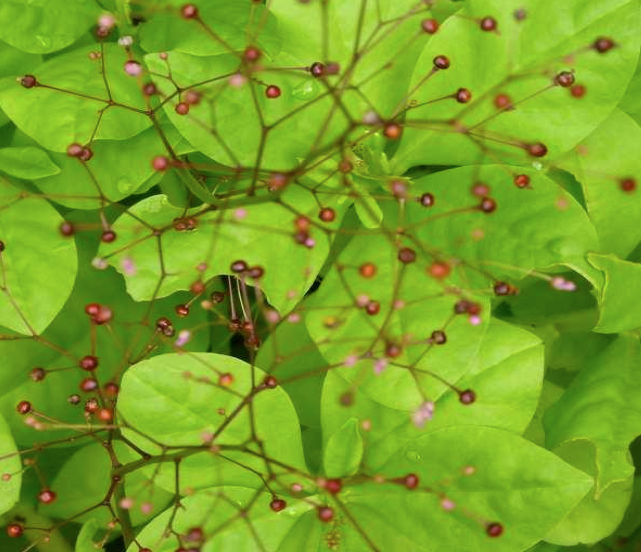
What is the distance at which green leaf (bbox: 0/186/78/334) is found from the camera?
828 millimetres

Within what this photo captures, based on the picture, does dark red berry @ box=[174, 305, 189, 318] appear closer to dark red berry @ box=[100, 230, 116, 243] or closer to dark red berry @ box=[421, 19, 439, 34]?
dark red berry @ box=[100, 230, 116, 243]

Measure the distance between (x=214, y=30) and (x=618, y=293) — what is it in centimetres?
41

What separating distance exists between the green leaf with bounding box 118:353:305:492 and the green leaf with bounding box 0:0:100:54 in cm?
31

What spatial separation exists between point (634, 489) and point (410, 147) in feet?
1.44

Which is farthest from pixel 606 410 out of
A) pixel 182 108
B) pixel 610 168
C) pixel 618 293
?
pixel 182 108

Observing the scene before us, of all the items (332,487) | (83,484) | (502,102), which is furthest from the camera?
(83,484)

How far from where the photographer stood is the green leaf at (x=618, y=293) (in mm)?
800

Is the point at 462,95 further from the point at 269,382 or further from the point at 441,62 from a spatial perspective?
the point at 269,382

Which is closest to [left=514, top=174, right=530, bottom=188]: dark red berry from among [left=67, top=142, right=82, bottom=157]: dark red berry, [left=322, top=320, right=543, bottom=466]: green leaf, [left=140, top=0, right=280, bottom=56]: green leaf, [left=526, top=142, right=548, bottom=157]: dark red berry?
[left=526, top=142, right=548, bottom=157]: dark red berry

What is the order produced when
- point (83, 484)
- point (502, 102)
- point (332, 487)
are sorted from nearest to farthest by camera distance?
point (332, 487) → point (502, 102) → point (83, 484)

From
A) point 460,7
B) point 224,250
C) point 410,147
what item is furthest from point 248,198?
point 460,7

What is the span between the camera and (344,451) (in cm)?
81

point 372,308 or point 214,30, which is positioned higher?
point 214,30

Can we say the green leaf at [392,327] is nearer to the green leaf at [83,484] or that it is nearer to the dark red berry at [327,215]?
the dark red berry at [327,215]
